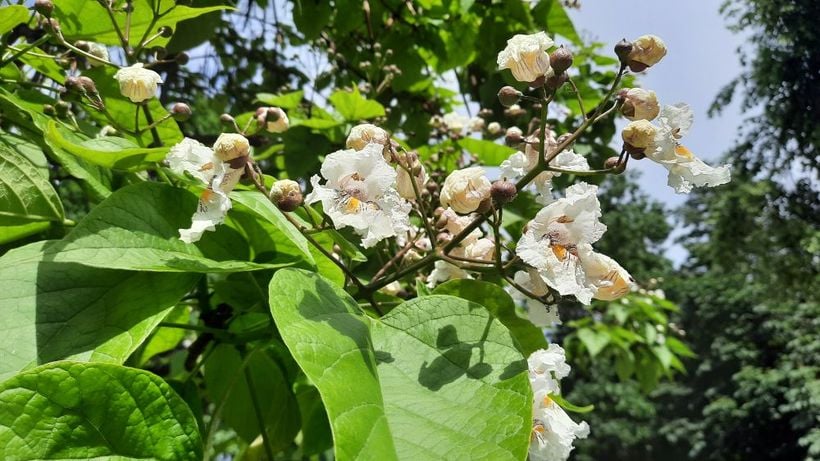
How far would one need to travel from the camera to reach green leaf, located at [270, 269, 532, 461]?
498mm

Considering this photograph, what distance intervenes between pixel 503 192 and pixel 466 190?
0.06m

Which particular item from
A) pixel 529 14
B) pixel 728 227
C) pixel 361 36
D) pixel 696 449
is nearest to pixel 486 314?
pixel 529 14

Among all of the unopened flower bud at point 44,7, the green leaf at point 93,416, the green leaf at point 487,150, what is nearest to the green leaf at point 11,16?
the unopened flower bud at point 44,7

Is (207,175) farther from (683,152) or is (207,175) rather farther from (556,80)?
(683,152)

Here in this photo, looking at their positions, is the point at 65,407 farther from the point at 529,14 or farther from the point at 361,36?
the point at 361,36

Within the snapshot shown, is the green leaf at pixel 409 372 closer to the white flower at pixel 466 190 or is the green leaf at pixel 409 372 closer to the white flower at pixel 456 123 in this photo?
the white flower at pixel 466 190

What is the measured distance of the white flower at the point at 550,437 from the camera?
2.33 ft

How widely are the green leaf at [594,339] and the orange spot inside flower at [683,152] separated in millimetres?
2299

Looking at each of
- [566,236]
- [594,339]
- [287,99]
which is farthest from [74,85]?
[594,339]

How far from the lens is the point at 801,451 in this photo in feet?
41.9

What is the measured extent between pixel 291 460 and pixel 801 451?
1368cm

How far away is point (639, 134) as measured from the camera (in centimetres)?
70

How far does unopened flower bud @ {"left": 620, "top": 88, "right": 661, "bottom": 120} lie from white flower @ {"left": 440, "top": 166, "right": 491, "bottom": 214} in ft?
0.56

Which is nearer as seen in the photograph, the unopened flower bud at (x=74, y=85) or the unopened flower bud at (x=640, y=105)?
the unopened flower bud at (x=640, y=105)
